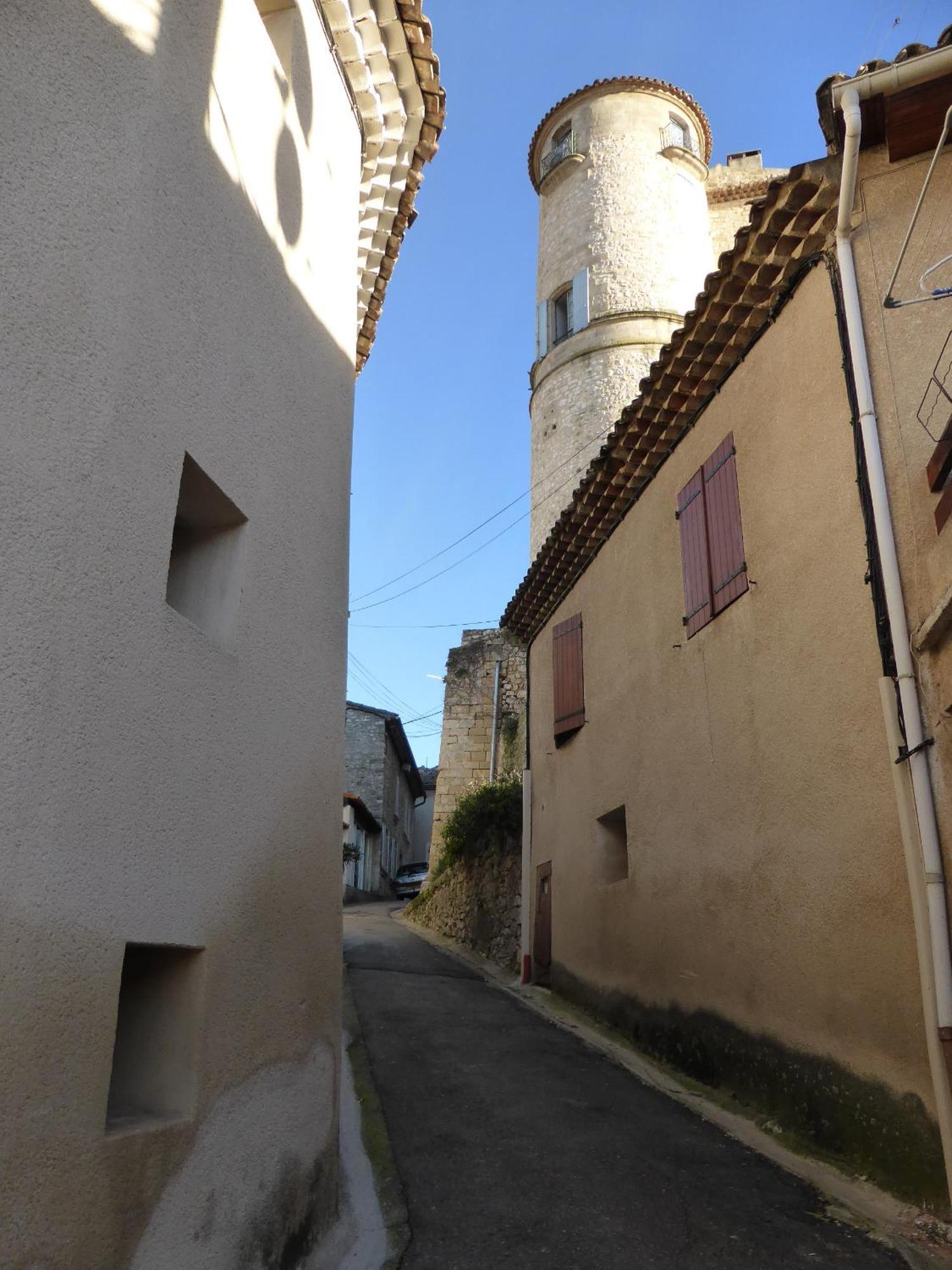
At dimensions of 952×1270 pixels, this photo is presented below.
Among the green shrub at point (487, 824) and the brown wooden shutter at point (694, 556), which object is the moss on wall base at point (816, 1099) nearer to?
the brown wooden shutter at point (694, 556)

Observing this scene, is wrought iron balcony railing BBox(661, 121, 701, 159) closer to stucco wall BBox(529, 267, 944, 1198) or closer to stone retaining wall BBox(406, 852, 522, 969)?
stucco wall BBox(529, 267, 944, 1198)

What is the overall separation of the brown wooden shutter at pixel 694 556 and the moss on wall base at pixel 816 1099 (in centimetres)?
299

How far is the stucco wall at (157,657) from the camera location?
9.33 ft

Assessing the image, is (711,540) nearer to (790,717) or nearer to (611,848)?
(790,717)

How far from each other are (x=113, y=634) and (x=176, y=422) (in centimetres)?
100

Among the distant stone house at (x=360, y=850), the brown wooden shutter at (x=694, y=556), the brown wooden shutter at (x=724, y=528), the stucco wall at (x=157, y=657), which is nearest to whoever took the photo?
the stucco wall at (x=157, y=657)

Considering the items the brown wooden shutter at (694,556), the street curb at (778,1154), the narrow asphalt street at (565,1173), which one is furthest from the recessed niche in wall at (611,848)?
the brown wooden shutter at (694,556)

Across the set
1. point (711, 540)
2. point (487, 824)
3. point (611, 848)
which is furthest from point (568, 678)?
point (487, 824)

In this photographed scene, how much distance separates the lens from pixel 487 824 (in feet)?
50.2

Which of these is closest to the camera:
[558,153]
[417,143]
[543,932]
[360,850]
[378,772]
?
[417,143]

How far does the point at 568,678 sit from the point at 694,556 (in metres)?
3.44

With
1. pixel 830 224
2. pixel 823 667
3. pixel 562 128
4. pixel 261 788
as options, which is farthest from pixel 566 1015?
pixel 562 128

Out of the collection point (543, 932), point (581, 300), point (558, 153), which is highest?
point (558, 153)

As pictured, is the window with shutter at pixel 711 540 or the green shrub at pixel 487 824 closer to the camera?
the window with shutter at pixel 711 540
